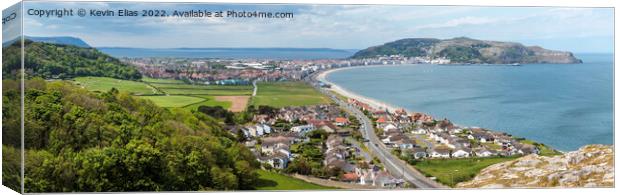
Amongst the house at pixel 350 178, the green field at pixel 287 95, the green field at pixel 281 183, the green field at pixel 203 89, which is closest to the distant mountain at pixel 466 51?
the green field at pixel 287 95

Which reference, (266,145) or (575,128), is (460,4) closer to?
(575,128)

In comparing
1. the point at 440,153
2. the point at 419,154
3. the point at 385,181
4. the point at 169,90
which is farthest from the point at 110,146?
the point at 440,153

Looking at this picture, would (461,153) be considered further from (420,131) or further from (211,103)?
(211,103)

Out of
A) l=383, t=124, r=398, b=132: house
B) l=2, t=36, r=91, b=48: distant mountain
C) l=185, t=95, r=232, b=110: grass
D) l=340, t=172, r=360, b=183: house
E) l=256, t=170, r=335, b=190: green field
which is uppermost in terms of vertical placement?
l=2, t=36, r=91, b=48: distant mountain

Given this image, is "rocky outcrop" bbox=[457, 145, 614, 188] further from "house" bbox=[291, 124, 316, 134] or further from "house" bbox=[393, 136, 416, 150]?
"house" bbox=[291, 124, 316, 134]

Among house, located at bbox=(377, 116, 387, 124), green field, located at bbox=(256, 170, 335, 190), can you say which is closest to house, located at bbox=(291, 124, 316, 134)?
green field, located at bbox=(256, 170, 335, 190)

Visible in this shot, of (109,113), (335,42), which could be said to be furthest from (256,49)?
(109,113)

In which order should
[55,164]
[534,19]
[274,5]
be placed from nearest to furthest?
[55,164] < [274,5] < [534,19]
